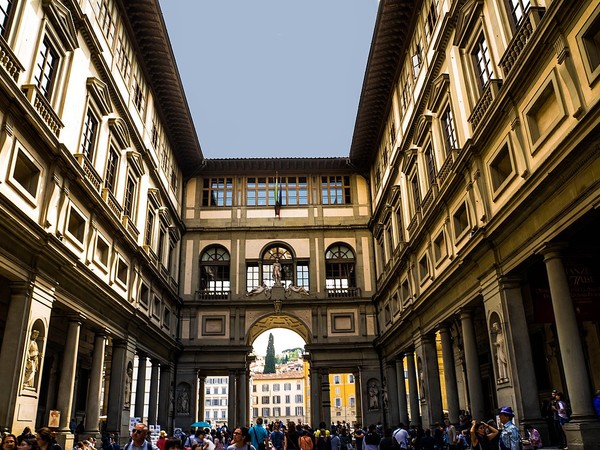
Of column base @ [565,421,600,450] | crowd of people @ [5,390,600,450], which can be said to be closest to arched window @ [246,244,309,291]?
crowd of people @ [5,390,600,450]

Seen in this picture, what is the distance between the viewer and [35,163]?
1628 centimetres

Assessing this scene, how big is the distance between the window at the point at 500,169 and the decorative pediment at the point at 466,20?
5.00 metres

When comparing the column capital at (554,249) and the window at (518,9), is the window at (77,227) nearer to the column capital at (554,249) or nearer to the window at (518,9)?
the column capital at (554,249)

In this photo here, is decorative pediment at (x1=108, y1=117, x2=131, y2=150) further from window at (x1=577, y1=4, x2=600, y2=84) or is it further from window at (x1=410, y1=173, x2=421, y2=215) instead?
window at (x1=577, y1=4, x2=600, y2=84)

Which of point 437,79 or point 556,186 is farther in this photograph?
point 437,79

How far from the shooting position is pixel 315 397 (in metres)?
35.6

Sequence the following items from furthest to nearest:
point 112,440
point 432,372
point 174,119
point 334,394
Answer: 1. point 334,394
2. point 174,119
3. point 432,372
4. point 112,440

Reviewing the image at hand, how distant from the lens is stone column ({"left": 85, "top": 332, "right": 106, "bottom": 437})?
21.6 metres

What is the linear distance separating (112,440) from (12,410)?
7861 mm

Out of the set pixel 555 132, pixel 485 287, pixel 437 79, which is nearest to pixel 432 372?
pixel 485 287

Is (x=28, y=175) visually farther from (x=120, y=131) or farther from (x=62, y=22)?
(x=120, y=131)

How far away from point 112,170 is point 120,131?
5.99 ft

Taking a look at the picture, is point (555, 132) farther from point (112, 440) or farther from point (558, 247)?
point (112, 440)

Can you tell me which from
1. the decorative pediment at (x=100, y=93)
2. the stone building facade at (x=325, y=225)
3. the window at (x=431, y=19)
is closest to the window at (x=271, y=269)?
the stone building facade at (x=325, y=225)
